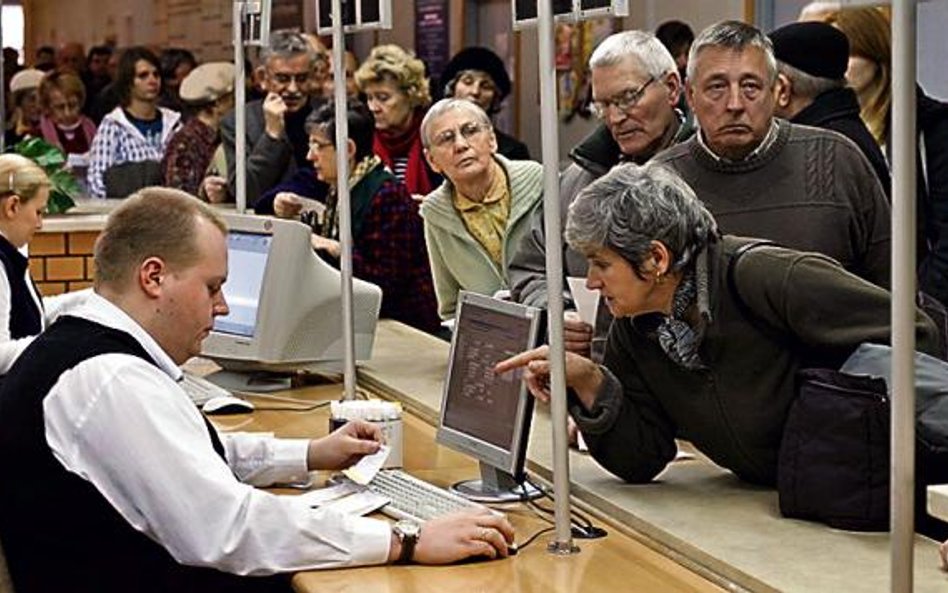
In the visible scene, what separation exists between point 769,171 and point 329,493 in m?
1.07

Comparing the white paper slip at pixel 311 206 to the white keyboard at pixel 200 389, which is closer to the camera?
the white keyboard at pixel 200 389

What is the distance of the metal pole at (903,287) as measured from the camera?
6.77ft

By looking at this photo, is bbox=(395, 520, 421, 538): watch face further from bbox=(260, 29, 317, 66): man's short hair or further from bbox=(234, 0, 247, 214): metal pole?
bbox=(260, 29, 317, 66): man's short hair

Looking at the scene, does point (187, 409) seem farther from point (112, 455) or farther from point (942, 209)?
point (942, 209)

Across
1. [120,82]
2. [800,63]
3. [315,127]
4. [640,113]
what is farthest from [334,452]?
[120,82]

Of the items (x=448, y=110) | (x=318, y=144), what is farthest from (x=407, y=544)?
(x=318, y=144)

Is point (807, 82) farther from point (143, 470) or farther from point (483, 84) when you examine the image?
point (483, 84)

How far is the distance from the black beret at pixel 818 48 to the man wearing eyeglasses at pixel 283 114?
113 inches

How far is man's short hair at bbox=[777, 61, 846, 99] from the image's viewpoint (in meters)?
4.13

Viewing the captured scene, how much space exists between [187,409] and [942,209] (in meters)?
2.20

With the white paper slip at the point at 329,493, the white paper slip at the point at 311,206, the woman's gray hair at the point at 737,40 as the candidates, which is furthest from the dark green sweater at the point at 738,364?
the white paper slip at the point at 311,206

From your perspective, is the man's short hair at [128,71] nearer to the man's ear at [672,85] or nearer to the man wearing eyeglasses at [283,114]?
the man wearing eyeglasses at [283,114]

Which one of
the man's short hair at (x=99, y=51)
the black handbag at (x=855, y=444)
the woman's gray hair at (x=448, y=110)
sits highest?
the man's short hair at (x=99, y=51)

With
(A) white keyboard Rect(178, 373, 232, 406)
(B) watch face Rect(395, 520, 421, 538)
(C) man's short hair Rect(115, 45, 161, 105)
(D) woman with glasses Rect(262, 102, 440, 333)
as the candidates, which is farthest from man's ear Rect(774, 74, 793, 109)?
(C) man's short hair Rect(115, 45, 161, 105)
